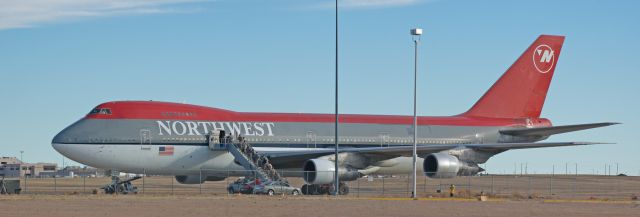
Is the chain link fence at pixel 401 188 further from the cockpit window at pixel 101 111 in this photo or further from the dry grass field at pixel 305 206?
the dry grass field at pixel 305 206

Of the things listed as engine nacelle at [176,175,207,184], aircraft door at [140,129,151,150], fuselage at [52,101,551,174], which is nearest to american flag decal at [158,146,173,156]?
fuselage at [52,101,551,174]

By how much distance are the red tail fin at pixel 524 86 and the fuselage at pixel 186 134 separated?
18.6ft

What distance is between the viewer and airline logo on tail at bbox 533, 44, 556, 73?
57656 mm

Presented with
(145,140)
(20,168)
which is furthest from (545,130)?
(20,168)

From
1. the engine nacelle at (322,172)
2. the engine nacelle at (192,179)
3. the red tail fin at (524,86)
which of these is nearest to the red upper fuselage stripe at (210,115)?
the engine nacelle at (192,179)

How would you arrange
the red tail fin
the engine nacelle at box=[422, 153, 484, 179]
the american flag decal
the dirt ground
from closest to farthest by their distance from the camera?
the dirt ground
the engine nacelle at box=[422, 153, 484, 179]
the american flag decal
the red tail fin

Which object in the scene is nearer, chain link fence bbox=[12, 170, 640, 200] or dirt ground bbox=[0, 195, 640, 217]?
dirt ground bbox=[0, 195, 640, 217]

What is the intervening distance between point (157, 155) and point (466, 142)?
1505 cm

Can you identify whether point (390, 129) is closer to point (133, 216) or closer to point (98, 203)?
point (98, 203)

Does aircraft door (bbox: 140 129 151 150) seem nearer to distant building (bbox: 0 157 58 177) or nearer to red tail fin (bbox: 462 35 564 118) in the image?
red tail fin (bbox: 462 35 564 118)

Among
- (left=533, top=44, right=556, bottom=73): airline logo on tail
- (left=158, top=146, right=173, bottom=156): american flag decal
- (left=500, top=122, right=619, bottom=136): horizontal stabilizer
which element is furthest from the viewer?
(left=533, top=44, right=556, bottom=73): airline logo on tail

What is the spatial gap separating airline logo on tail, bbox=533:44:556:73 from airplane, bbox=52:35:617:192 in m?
4.24

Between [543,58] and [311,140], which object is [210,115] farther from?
[543,58]

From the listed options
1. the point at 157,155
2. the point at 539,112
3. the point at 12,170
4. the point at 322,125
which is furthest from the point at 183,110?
the point at 12,170
